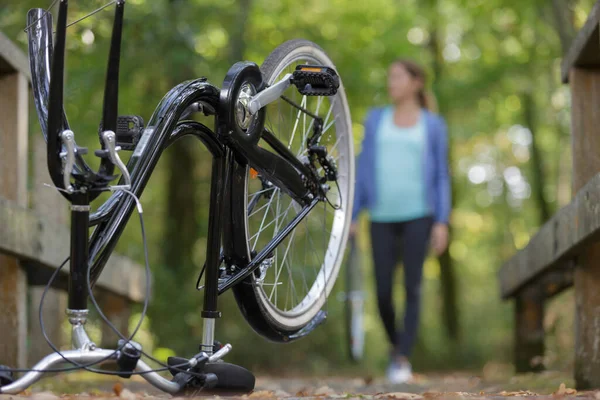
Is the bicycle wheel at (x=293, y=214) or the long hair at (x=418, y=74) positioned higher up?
the long hair at (x=418, y=74)

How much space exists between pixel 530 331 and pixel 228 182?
11.8 ft

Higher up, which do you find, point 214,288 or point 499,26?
point 499,26

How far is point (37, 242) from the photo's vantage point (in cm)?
396

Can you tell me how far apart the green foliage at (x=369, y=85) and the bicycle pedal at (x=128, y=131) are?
306cm

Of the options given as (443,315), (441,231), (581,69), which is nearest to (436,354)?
(443,315)

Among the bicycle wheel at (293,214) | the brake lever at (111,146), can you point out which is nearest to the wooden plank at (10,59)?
the bicycle wheel at (293,214)

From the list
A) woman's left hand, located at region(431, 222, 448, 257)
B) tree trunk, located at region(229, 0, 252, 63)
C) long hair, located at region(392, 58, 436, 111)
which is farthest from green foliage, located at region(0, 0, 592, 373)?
woman's left hand, located at region(431, 222, 448, 257)

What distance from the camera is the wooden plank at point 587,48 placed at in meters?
3.39

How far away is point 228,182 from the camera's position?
2.89 m

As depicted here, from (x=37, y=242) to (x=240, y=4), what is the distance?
551cm

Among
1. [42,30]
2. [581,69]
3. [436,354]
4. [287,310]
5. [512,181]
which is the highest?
[512,181]

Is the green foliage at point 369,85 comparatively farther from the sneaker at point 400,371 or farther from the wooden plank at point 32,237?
the sneaker at point 400,371

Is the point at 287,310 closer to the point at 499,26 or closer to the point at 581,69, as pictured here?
the point at 581,69

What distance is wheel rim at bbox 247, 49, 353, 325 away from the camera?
330 cm
